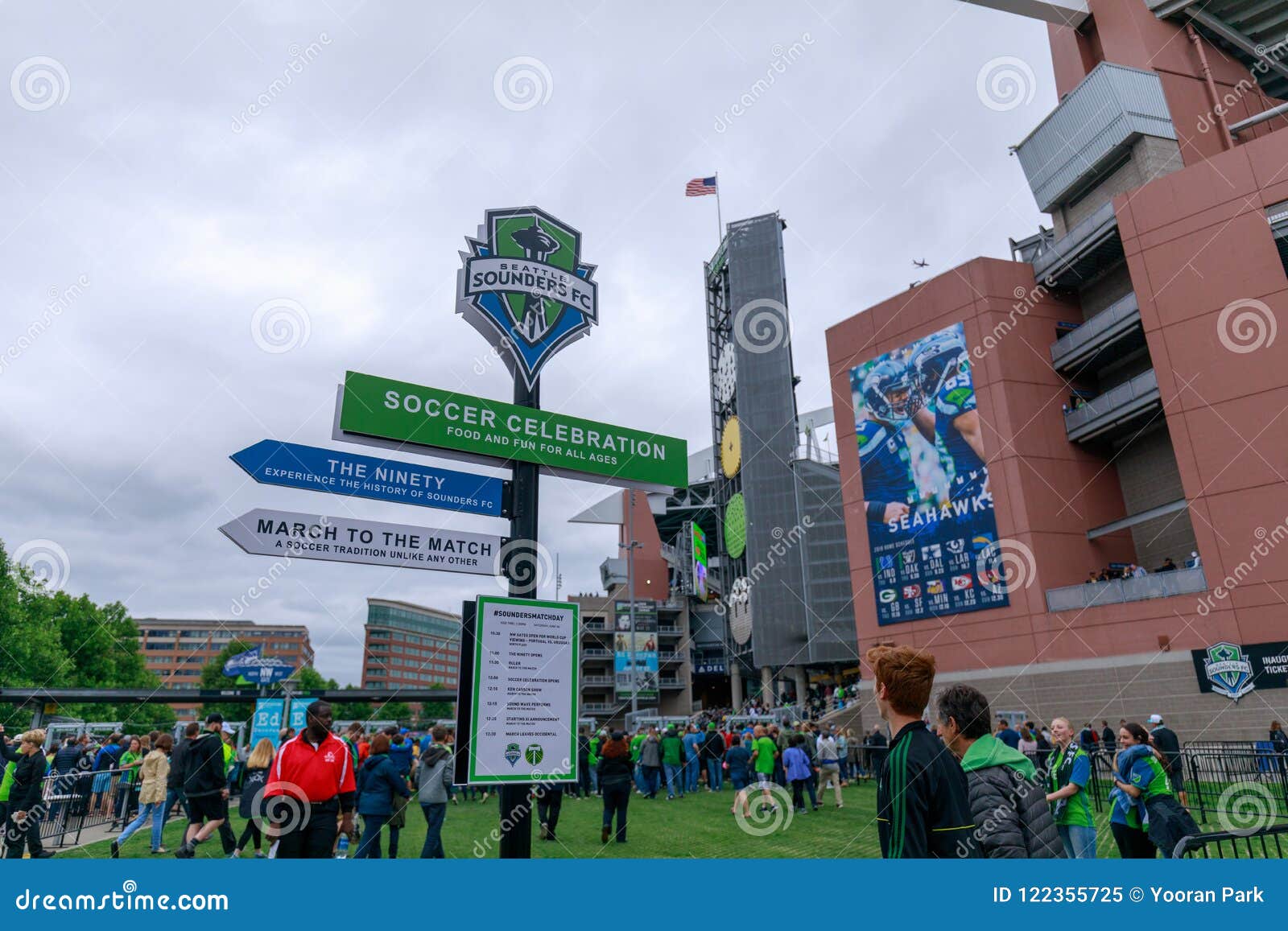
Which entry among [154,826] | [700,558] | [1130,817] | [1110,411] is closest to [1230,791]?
[1130,817]

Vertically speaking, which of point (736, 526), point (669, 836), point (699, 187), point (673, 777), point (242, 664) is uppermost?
point (699, 187)

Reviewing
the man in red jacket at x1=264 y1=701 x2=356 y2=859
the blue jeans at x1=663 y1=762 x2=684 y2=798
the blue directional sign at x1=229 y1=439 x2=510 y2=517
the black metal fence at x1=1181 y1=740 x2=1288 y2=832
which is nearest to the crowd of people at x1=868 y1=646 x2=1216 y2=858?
the blue directional sign at x1=229 y1=439 x2=510 y2=517

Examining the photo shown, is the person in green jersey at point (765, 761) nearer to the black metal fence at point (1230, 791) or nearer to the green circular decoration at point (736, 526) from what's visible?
the black metal fence at point (1230, 791)

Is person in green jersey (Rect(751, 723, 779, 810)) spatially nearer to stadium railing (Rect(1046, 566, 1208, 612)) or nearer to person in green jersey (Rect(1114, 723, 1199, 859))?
person in green jersey (Rect(1114, 723, 1199, 859))

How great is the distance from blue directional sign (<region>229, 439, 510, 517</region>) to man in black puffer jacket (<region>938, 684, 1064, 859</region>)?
432cm

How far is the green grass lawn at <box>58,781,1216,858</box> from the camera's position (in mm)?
10273

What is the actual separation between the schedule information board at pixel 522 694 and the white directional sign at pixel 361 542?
0.47 metres

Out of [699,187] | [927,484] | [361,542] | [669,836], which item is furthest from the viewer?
[699,187]

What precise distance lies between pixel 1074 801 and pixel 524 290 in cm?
684

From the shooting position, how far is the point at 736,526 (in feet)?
204

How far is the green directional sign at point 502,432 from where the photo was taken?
21.2 feet

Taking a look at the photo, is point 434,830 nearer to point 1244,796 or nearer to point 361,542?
point 361,542

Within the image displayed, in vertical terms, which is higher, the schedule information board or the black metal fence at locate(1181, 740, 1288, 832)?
Answer: the schedule information board

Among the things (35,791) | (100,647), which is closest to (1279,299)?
(35,791)
